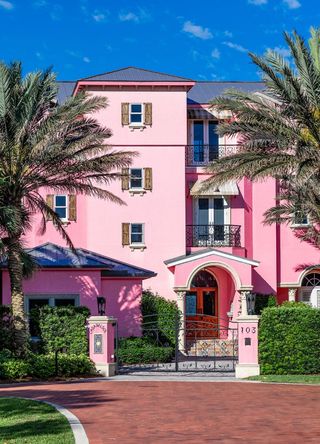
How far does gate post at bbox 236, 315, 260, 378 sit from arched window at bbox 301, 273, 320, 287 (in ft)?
52.9

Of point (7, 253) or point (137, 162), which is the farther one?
point (137, 162)

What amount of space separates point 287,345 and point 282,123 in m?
7.38

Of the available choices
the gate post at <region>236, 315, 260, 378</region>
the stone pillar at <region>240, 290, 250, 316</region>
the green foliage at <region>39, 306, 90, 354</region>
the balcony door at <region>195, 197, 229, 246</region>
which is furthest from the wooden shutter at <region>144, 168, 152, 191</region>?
the gate post at <region>236, 315, 260, 378</region>

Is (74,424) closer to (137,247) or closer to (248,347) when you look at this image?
(248,347)

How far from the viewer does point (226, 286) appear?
41.6 meters

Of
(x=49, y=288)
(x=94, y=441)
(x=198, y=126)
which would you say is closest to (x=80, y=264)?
(x=49, y=288)

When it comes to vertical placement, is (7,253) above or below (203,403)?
above

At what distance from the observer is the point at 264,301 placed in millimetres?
40250

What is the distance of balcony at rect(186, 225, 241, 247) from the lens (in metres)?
40.9

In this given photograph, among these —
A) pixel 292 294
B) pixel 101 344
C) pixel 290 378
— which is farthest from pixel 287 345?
pixel 292 294

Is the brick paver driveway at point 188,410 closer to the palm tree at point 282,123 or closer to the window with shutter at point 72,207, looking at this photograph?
the palm tree at point 282,123

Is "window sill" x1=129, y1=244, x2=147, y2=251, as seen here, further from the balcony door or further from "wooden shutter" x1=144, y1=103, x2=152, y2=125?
"wooden shutter" x1=144, y1=103, x2=152, y2=125

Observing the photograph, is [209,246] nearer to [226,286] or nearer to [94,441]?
[226,286]

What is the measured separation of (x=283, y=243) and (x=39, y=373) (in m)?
19.2
